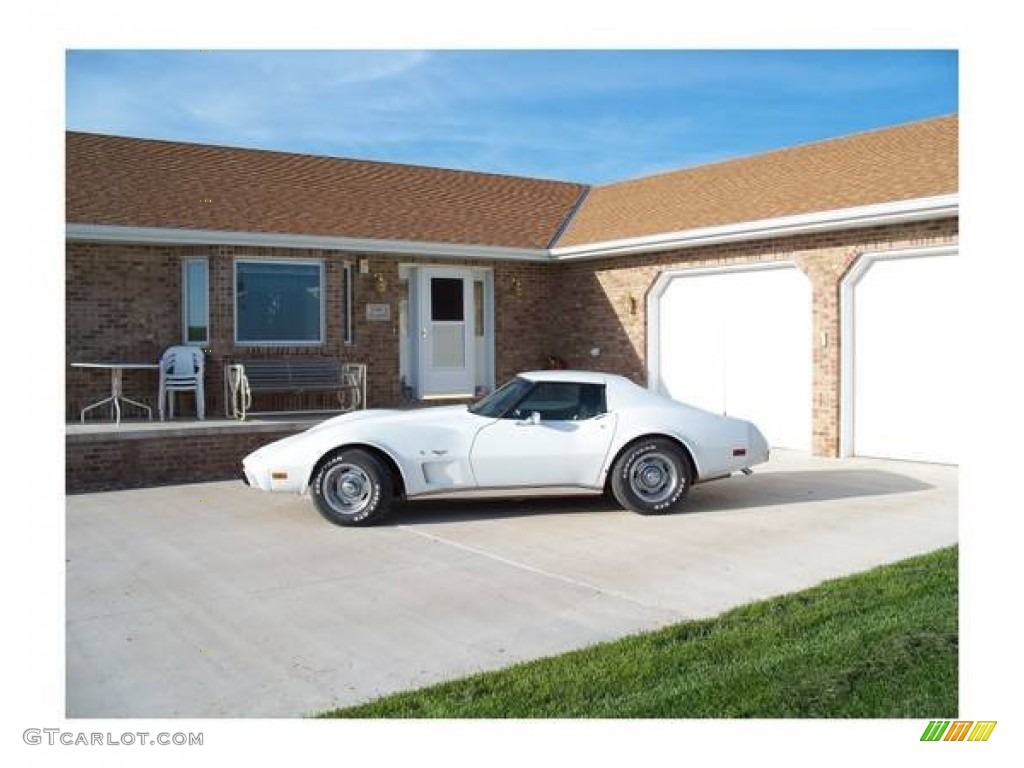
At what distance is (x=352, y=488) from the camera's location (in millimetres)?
7977

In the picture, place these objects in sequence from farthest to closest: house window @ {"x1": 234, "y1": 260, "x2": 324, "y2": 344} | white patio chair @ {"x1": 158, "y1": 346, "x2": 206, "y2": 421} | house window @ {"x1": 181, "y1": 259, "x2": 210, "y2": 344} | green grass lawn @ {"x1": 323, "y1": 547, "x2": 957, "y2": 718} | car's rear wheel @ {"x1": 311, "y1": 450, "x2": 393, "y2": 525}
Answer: house window @ {"x1": 234, "y1": 260, "x2": 324, "y2": 344} < house window @ {"x1": 181, "y1": 259, "x2": 210, "y2": 344} < white patio chair @ {"x1": 158, "y1": 346, "x2": 206, "y2": 421} < car's rear wheel @ {"x1": 311, "y1": 450, "x2": 393, "y2": 525} < green grass lawn @ {"x1": 323, "y1": 547, "x2": 957, "y2": 718}

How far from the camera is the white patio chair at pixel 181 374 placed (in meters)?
12.3

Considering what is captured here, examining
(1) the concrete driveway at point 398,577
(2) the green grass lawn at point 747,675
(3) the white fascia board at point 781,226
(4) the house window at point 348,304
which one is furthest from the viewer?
(4) the house window at point 348,304

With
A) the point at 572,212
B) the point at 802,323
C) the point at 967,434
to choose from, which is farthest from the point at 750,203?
the point at 967,434

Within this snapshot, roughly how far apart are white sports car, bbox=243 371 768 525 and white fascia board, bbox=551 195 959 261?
3.80 metres

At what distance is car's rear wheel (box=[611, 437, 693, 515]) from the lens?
8266mm

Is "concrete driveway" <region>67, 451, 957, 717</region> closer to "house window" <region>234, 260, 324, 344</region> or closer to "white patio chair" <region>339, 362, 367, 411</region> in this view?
"white patio chair" <region>339, 362, 367, 411</region>

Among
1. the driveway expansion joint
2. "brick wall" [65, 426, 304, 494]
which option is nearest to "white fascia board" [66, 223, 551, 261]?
"brick wall" [65, 426, 304, 494]

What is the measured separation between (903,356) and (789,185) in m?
3.18

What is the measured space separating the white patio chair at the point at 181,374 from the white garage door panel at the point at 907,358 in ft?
26.2

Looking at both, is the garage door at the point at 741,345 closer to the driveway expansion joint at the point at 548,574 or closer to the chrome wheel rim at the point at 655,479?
the chrome wheel rim at the point at 655,479

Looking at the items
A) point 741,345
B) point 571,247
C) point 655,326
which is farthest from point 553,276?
point 741,345
